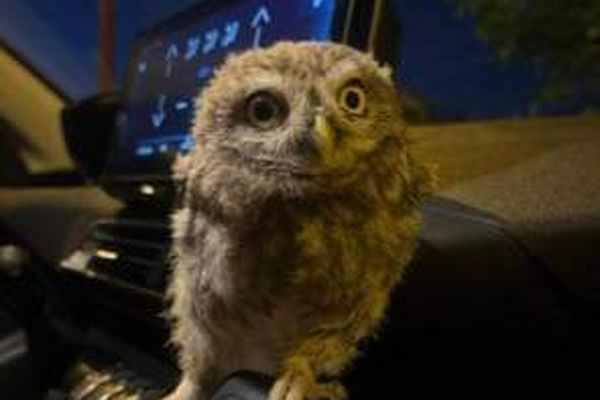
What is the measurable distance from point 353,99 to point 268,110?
4 centimetres

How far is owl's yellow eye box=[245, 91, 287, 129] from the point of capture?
48 cm

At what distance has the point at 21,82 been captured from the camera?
1.79m

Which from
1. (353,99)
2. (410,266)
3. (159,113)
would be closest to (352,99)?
(353,99)

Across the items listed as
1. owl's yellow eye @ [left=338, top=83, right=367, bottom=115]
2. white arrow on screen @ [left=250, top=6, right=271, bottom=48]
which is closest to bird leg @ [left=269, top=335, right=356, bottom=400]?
owl's yellow eye @ [left=338, top=83, right=367, bottom=115]

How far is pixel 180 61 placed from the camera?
1.03 metres

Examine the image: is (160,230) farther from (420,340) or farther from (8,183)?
(8,183)

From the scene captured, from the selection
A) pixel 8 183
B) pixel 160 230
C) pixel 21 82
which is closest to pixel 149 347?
pixel 160 230

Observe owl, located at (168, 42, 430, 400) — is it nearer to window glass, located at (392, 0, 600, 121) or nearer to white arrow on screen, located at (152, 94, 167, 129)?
white arrow on screen, located at (152, 94, 167, 129)

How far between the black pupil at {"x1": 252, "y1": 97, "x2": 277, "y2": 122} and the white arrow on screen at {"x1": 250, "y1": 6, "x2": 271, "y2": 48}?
321mm

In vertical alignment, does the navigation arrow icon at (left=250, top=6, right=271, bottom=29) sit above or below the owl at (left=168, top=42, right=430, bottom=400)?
above

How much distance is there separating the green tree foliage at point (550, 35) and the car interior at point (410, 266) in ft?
0.06

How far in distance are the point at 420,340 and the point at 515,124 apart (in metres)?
0.24

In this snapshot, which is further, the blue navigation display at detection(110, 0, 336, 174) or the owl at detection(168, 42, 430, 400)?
the blue navigation display at detection(110, 0, 336, 174)

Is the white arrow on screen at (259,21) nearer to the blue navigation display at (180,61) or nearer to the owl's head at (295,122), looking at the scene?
the blue navigation display at (180,61)
